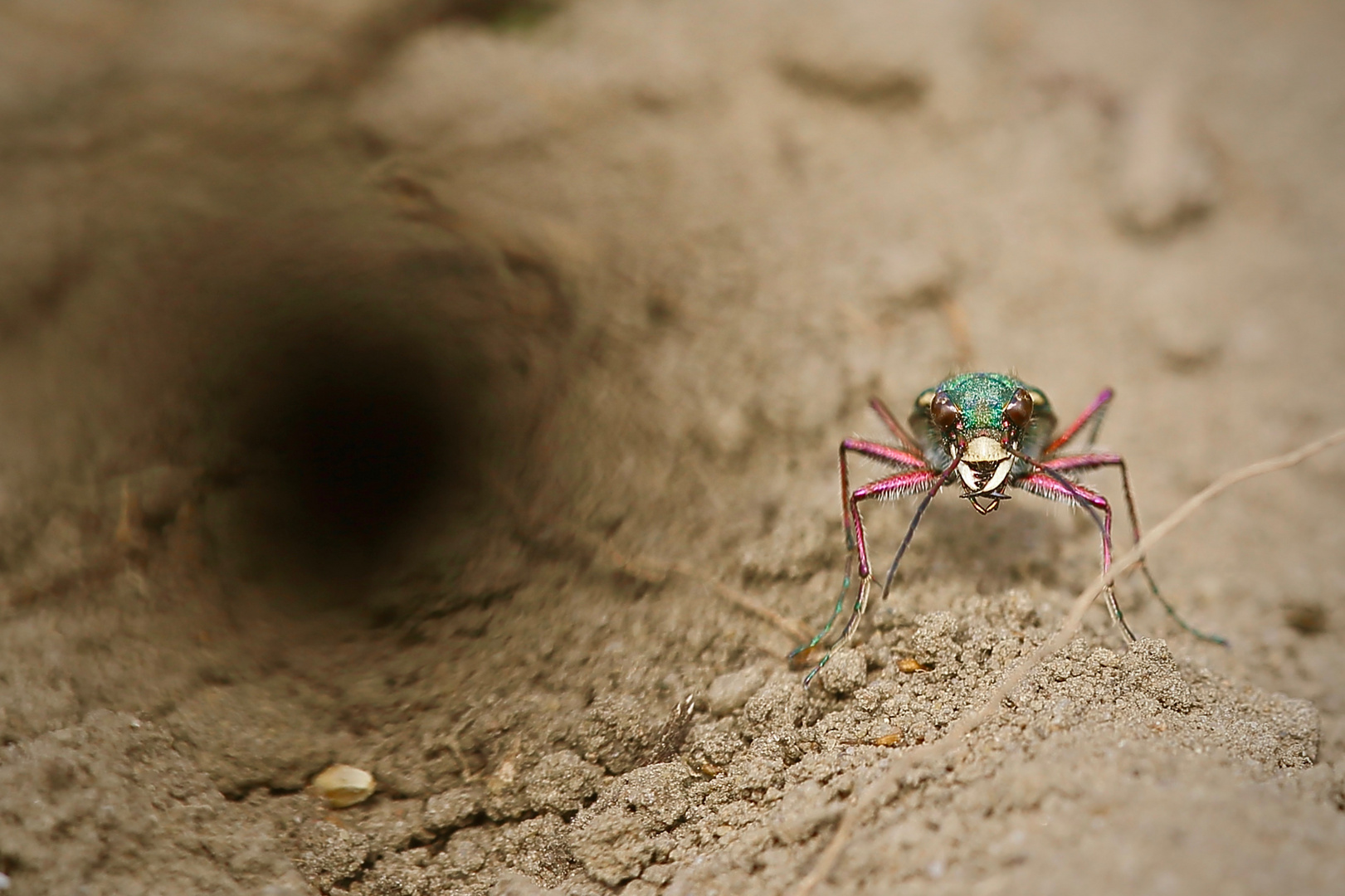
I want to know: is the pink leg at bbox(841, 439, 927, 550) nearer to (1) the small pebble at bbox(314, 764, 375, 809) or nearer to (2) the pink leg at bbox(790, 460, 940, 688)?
(2) the pink leg at bbox(790, 460, 940, 688)

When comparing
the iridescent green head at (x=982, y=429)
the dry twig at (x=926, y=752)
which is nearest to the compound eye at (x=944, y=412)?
the iridescent green head at (x=982, y=429)

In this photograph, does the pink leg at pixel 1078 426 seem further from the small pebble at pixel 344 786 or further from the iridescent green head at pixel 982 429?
the small pebble at pixel 344 786

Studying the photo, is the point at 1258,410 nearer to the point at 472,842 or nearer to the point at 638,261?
the point at 638,261

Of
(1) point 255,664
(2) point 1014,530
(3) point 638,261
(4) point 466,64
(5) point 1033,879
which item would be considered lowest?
(5) point 1033,879

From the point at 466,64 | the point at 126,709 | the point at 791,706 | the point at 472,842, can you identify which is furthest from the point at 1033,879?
the point at 466,64

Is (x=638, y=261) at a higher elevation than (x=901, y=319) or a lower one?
higher

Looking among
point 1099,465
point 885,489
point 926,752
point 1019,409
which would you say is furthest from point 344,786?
point 1099,465
